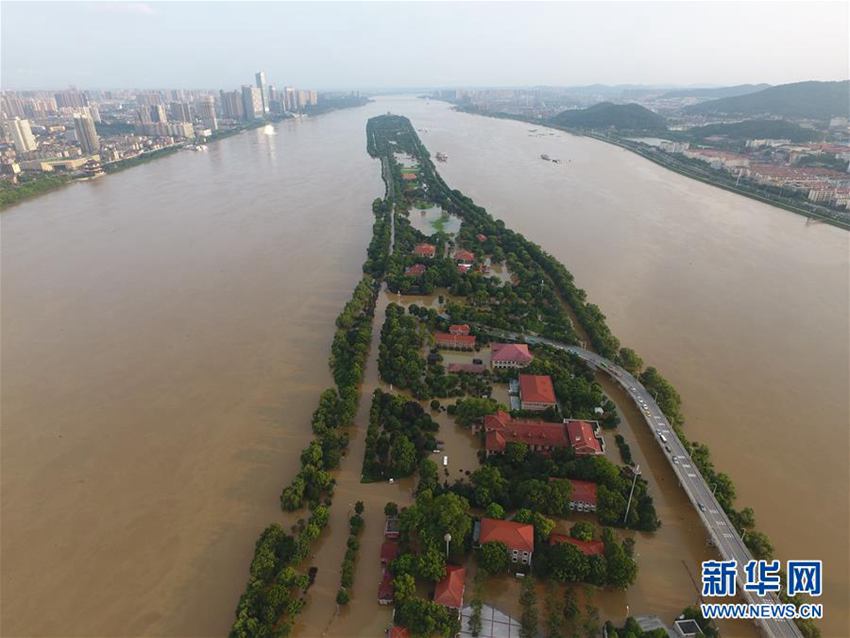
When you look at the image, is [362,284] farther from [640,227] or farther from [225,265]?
[640,227]

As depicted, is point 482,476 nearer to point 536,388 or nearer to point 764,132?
point 536,388

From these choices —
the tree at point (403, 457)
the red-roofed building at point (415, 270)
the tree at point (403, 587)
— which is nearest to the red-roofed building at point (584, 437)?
the tree at point (403, 457)

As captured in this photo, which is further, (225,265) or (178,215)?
(178,215)

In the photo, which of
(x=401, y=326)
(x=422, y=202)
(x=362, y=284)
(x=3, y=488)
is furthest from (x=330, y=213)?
(x=3, y=488)

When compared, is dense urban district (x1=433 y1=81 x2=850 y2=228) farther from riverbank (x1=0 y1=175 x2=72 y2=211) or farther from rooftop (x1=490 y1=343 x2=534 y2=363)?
riverbank (x1=0 y1=175 x2=72 y2=211)

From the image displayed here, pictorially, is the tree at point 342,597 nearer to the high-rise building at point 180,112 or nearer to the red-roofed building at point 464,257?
the red-roofed building at point 464,257
